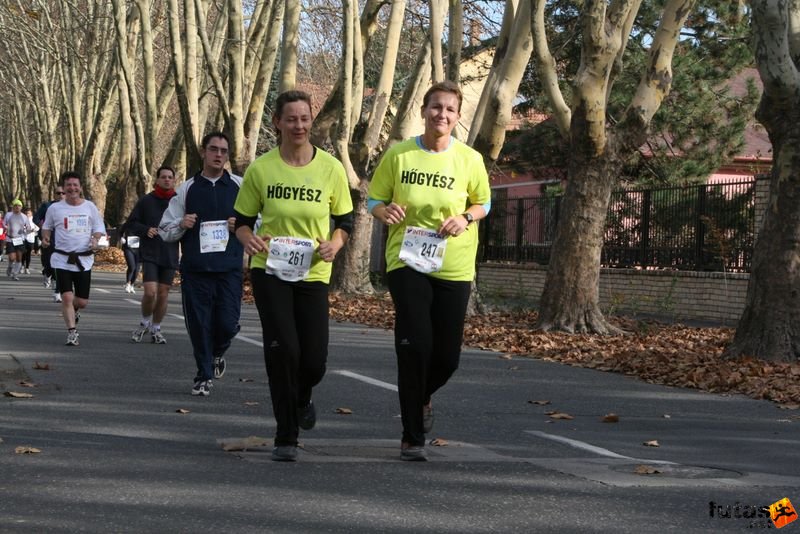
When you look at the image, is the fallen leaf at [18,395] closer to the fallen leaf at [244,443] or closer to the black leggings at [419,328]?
the fallen leaf at [244,443]

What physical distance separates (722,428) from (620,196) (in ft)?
57.5

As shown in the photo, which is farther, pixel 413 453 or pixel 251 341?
pixel 251 341

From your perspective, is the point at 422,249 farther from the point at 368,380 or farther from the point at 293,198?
the point at 368,380

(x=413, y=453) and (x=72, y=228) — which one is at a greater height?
(x=72, y=228)

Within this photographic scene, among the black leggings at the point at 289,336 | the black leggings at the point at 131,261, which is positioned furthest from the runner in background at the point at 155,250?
the black leggings at the point at 131,261

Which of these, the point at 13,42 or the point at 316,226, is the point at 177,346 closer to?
the point at 316,226

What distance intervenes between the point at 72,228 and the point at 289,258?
26.8ft

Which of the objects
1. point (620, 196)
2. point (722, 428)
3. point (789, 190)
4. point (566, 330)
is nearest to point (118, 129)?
point (620, 196)

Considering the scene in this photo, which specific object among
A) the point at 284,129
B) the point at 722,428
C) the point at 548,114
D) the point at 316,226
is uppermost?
the point at 548,114

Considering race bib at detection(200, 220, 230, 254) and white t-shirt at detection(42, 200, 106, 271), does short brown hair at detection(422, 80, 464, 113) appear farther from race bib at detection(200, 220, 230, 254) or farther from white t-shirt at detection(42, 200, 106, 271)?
white t-shirt at detection(42, 200, 106, 271)

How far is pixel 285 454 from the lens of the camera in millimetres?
7957

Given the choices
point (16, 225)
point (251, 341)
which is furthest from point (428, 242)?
point (16, 225)

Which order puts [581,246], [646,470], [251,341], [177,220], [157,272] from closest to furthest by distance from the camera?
[646,470] < [177,220] < [157,272] < [251,341] < [581,246]

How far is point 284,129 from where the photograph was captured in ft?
27.1
